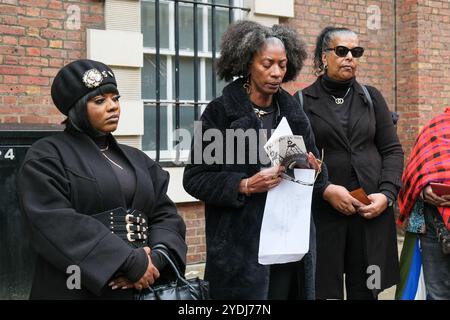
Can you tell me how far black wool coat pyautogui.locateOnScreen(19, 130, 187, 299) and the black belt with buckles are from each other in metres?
0.03

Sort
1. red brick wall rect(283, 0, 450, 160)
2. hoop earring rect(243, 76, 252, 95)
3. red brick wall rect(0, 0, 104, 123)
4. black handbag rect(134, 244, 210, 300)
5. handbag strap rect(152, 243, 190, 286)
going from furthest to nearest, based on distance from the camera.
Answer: red brick wall rect(283, 0, 450, 160) < red brick wall rect(0, 0, 104, 123) < hoop earring rect(243, 76, 252, 95) < handbag strap rect(152, 243, 190, 286) < black handbag rect(134, 244, 210, 300)

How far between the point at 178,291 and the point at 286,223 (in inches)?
28.5

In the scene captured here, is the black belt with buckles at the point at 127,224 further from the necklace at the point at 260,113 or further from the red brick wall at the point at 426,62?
the red brick wall at the point at 426,62

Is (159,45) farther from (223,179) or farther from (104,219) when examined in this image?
(104,219)

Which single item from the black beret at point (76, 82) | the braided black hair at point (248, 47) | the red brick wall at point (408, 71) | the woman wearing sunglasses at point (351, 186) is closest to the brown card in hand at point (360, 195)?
the woman wearing sunglasses at point (351, 186)

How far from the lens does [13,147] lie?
3779 millimetres

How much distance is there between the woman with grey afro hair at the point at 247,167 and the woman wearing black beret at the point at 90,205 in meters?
0.30

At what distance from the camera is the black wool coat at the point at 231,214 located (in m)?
2.79

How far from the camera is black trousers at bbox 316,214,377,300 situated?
3.45 meters

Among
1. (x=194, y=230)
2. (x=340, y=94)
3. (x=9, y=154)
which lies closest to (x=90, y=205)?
(x=9, y=154)

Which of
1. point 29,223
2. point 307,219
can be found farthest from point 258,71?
point 29,223

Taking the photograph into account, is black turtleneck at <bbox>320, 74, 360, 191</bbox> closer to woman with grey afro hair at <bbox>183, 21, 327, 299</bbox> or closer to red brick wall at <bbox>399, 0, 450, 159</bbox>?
woman with grey afro hair at <bbox>183, 21, 327, 299</bbox>

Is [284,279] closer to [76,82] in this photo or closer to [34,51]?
[76,82]

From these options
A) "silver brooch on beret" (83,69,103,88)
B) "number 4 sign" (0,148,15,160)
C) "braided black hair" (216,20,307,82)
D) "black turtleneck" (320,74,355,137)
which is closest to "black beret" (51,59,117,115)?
"silver brooch on beret" (83,69,103,88)
